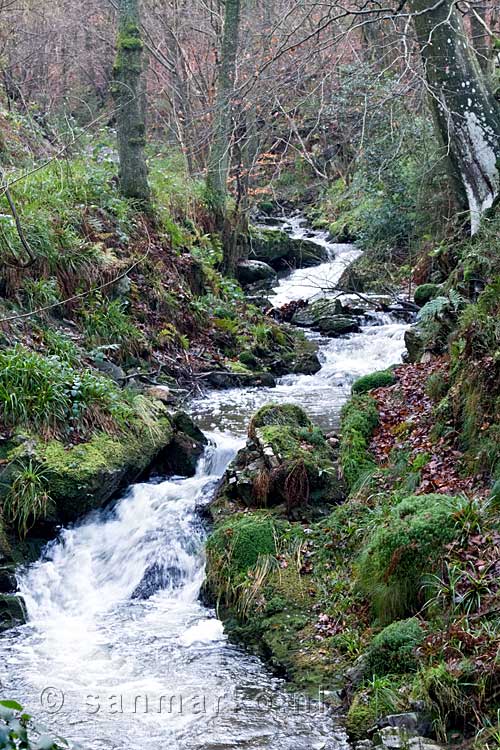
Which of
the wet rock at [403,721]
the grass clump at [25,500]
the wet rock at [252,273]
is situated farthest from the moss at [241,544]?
the wet rock at [252,273]

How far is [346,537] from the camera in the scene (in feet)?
23.5

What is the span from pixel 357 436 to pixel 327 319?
24.7 ft

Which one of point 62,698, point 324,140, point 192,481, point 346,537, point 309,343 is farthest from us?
point 324,140

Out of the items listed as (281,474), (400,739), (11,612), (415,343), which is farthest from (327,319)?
(400,739)

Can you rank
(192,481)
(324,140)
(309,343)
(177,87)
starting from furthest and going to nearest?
(324,140)
(177,87)
(309,343)
(192,481)

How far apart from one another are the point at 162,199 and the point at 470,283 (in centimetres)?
742

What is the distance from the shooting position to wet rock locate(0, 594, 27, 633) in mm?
6785

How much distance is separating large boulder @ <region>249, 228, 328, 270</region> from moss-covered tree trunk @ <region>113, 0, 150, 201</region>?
6922 mm

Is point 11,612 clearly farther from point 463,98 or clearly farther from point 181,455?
point 463,98

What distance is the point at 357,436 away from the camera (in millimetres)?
8805

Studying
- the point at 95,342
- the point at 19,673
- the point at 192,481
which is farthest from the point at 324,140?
the point at 19,673

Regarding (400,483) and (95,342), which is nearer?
(400,483)

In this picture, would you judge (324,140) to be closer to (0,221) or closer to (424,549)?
(0,221)

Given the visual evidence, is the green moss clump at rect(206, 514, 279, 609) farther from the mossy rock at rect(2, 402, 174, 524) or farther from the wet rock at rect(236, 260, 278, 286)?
the wet rock at rect(236, 260, 278, 286)
